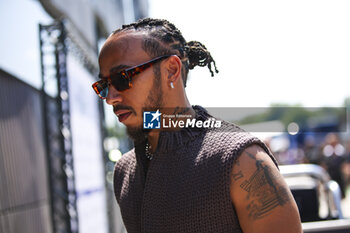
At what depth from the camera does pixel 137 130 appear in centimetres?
154

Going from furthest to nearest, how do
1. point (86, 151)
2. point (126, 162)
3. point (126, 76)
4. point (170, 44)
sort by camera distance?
1. point (86, 151)
2. point (126, 162)
3. point (170, 44)
4. point (126, 76)

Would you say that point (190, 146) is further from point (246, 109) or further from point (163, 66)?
point (246, 109)

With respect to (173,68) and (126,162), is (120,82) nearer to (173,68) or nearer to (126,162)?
(173,68)

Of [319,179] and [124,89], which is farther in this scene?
[319,179]

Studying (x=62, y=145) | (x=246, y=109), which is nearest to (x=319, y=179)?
(x=246, y=109)

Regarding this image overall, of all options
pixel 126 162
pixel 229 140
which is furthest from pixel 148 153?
pixel 229 140

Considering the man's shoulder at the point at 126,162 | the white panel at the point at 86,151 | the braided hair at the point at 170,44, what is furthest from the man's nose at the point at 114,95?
the white panel at the point at 86,151

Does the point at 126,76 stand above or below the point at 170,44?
below

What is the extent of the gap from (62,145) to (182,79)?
3742 millimetres

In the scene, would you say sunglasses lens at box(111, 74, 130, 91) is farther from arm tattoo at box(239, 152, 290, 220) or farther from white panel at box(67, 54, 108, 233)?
white panel at box(67, 54, 108, 233)

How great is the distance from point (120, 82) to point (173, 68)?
0.23 metres

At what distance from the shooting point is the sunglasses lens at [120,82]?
4.74 ft

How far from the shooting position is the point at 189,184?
126 cm

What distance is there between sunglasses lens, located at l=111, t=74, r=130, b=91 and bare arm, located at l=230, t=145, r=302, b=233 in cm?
57
